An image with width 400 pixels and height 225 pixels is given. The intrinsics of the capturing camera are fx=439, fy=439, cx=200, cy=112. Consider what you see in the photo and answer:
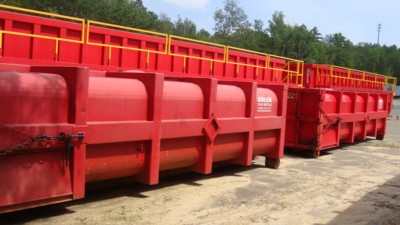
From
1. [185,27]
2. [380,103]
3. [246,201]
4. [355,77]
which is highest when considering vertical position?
[185,27]

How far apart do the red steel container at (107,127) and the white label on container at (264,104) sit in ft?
0.60

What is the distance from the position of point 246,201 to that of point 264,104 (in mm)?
2681

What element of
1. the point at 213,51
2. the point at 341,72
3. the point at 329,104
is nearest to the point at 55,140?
the point at 213,51

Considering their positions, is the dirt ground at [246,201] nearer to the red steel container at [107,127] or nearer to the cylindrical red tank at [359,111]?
the red steel container at [107,127]

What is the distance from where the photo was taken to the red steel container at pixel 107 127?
15.2 feet

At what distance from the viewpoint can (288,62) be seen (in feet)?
44.1

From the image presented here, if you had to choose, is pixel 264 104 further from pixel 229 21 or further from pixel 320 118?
pixel 229 21

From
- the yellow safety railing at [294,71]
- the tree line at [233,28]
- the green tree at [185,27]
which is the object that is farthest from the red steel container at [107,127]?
the green tree at [185,27]

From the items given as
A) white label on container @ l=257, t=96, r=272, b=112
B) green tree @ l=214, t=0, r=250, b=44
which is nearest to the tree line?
green tree @ l=214, t=0, r=250, b=44

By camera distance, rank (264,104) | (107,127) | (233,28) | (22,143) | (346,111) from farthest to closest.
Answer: (233,28)
(346,111)
(264,104)
(107,127)
(22,143)

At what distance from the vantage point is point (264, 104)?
8664mm

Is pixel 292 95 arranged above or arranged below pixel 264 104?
above

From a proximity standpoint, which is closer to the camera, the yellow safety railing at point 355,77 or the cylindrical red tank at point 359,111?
the cylindrical red tank at point 359,111

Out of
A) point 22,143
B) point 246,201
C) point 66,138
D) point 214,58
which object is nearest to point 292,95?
point 214,58
